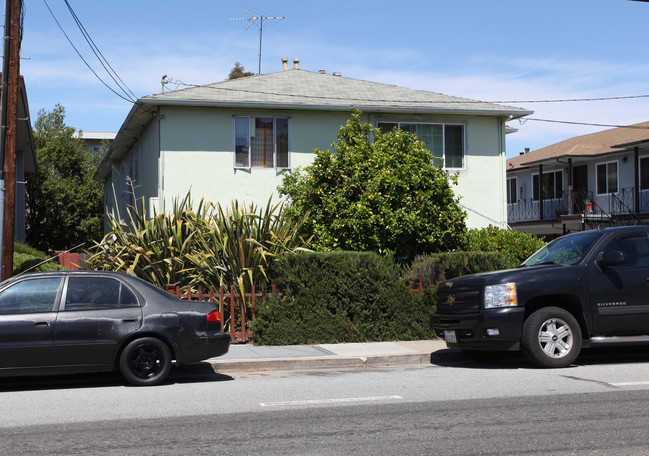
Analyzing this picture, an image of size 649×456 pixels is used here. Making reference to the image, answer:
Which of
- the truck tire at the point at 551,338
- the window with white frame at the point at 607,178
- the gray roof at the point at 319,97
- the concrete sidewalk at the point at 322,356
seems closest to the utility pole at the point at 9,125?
the concrete sidewalk at the point at 322,356

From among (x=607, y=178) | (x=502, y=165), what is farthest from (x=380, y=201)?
(x=607, y=178)

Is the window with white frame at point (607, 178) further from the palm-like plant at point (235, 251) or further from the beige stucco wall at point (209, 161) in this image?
the palm-like plant at point (235, 251)

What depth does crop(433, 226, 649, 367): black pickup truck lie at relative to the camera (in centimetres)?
987

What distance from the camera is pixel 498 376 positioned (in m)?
9.51

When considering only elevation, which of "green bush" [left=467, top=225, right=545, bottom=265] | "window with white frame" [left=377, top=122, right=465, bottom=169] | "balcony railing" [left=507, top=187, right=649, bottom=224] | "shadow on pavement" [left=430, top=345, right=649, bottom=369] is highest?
"window with white frame" [left=377, top=122, right=465, bottom=169]

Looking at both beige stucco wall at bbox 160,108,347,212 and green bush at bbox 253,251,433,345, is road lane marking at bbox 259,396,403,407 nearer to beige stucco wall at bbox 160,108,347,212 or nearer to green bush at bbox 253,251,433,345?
green bush at bbox 253,251,433,345

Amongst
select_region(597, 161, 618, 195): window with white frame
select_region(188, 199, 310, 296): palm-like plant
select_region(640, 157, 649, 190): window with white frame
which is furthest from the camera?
select_region(597, 161, 618, 195): window with white frame

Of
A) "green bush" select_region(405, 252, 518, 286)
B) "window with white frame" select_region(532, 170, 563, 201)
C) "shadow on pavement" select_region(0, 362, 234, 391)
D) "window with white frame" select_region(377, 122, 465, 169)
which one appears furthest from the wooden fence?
"window with white frame" select_region(532, 170, 563, 201)

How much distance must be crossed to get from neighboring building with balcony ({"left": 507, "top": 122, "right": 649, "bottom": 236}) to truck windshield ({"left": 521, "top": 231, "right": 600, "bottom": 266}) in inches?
756

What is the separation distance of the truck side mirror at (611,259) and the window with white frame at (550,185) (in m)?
25.1

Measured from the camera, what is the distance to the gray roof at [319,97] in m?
19.2

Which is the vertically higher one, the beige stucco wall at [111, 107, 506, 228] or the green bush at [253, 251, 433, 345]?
the beige stucco wall at [111, 107, 506, 228]

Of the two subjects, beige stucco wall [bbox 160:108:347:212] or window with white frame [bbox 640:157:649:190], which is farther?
window with white frame [bbox 640:157:649:190]

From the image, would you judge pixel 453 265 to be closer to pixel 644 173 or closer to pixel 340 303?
pixel 340 303
